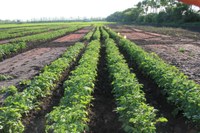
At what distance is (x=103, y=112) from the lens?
8.38 m

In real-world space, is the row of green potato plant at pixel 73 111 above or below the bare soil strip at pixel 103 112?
above

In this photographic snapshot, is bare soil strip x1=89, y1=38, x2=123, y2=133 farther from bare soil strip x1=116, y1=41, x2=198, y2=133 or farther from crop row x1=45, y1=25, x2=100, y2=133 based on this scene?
bare soil strip x1=116, y1=41, x2=198, y2=133

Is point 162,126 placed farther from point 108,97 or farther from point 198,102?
point 108,97

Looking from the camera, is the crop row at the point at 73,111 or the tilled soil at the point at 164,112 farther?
the tilled soil at the point at 164,112

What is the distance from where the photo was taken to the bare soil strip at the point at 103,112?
7238 millimetres

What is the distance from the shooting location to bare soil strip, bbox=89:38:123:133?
724 centimetres

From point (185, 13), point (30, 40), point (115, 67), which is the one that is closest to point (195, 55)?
point (115, 67)

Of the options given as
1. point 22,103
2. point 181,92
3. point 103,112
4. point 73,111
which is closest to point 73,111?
point 73,111

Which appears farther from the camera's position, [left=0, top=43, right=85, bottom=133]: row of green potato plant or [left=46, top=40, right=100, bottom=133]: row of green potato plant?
[left=0, top=43, right=85, bottom=133]: row of green potato plant

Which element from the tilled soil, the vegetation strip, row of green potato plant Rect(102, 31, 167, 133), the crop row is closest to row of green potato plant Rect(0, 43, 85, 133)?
the crop row

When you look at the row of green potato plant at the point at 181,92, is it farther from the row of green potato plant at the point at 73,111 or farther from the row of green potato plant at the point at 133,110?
the row of green potato plant at the point at 73,111

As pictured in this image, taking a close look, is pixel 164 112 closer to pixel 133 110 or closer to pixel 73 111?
pixel 133 110

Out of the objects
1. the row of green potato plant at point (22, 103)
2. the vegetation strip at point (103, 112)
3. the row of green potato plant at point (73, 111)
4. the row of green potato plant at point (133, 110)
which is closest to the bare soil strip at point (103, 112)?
the vegetation strip at point (103, 112)

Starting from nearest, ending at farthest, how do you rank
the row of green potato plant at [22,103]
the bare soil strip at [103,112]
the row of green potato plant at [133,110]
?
the row of green potato plant at [133,110]
the row of green potato plant at [22,103]
the bare soil strip at [103,112]
